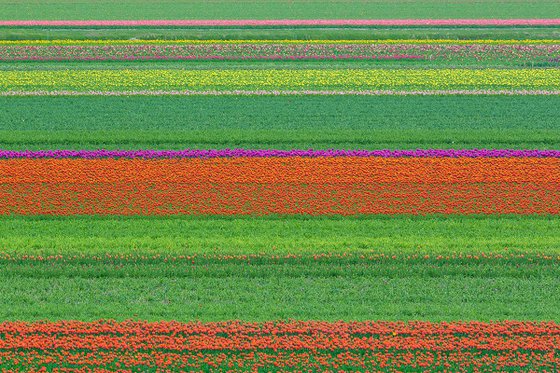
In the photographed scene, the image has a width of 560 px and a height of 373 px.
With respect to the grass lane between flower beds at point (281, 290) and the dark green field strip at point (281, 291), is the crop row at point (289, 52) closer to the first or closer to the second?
the grass lane between flower beds at point (281, 290)

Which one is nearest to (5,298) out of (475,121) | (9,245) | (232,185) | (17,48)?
(9,245)

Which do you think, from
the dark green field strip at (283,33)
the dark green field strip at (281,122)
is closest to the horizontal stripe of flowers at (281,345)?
the dark green field strip at (281,122)

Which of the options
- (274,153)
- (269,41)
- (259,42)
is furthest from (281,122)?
(269,41)

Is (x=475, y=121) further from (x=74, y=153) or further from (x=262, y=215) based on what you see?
(x=74, y=153)

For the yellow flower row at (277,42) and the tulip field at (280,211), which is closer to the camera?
the tulip field at (280,211)

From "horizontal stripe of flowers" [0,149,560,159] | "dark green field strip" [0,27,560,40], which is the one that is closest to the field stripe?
"horizontal stripe of flowers" [0,149,560,159]
